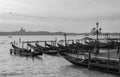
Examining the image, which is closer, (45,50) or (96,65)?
(96,65)

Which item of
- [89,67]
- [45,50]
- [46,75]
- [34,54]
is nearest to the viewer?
[46,75]

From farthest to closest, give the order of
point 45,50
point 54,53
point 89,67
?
point 45,50, point 54,53, point 89,67

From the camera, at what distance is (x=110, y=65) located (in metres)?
22.3

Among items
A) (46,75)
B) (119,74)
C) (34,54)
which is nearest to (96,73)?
(119,74)

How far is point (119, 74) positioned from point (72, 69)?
21.4ft

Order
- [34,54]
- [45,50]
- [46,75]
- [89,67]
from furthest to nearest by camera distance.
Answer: [45,50]
[34,54]
[89,67]
[46,75]

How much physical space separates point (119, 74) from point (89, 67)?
164 inches

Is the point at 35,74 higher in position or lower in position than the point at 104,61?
lower

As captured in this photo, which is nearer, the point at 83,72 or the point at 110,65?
the point at 110,65

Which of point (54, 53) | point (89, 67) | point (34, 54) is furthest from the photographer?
point (54, 53)

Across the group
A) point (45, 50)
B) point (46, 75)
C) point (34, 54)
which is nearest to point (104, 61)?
point (46, 75)

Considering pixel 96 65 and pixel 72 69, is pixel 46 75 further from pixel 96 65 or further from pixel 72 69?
pixel 96 65

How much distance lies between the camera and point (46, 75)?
909 inches

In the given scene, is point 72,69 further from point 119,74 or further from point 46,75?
point 119,74
